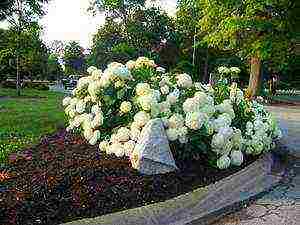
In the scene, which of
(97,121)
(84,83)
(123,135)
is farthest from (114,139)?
(84,83)

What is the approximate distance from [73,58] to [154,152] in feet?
303

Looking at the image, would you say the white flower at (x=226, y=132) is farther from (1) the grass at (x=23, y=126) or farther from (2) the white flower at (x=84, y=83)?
(1) the grass at (x=23, y=126)

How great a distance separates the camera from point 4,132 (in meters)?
11.1

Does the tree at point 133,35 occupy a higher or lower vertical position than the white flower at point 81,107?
higher

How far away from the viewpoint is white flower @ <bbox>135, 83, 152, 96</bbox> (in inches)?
313

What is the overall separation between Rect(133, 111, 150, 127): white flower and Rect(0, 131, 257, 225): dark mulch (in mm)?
527

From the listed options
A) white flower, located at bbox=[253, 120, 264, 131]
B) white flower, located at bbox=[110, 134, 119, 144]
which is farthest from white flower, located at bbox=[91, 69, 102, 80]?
white flower, located at bbox=[253, 120, 264, 131]

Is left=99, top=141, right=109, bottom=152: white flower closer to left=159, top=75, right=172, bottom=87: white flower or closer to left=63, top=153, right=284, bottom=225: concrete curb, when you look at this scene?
left=159, top=75, right=172, bottom=87: white flower

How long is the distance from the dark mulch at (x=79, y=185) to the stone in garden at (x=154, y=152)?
116 millimetres

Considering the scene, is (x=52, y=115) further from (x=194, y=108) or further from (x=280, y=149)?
(x=194, y=108)

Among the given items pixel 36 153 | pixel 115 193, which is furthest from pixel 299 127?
pixel 115 193

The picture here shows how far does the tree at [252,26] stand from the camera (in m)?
30.0

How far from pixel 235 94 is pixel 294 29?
22632 millimetres

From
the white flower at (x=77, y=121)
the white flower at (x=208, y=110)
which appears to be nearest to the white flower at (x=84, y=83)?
the white flower at (x=77, y=121)
